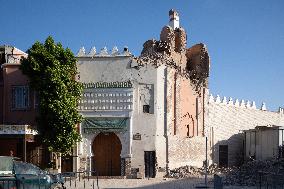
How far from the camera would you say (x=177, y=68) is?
3020 cm

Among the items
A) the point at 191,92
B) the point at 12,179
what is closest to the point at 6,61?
the point at 191,92

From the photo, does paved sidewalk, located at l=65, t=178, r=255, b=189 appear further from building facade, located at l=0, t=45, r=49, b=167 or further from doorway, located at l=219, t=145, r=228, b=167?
doorway, located at l=219, t=145, r=228, b=167

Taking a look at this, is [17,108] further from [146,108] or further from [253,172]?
[253,172]

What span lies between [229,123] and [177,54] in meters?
9.46

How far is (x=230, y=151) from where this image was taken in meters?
36.9

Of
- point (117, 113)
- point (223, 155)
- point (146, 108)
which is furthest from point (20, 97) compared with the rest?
point (223, 155)

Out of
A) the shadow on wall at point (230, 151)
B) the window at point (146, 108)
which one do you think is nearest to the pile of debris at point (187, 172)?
the window at point (146, 108)

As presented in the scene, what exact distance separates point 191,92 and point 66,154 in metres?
11.4

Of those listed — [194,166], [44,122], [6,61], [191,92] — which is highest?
[6,61]

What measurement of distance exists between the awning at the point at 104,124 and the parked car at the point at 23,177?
935 cm

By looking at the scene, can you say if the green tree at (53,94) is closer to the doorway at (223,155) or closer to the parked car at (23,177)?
the parked car at (23,177)

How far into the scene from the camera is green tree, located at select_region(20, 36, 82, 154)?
81.9ft

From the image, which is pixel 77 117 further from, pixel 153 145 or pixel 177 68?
pixel 177 68

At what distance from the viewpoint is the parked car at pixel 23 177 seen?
13.5 metres
